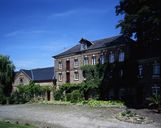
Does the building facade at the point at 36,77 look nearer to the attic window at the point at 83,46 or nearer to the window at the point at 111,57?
the attic window at the point at 83,46

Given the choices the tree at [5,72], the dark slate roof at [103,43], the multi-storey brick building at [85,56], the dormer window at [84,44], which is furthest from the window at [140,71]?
the tree at [5,72]

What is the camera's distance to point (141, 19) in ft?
106

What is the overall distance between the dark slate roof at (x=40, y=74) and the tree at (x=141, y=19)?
89.6 ft

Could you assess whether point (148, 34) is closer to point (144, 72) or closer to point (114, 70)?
point (144, 72)

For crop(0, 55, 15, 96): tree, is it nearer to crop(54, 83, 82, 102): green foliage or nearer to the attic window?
crop(54, 83, 82, 102): green foliage

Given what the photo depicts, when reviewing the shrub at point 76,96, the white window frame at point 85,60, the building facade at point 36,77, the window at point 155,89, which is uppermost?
the white window frame at point 85,60

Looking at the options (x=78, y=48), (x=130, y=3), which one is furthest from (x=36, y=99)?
(x=130, y=3)

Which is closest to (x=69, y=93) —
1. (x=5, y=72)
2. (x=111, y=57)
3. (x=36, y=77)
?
(x=111, y=57)

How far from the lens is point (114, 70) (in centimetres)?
4509

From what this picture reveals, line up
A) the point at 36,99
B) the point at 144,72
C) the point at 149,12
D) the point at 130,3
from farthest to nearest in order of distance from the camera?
the point at 36,99
the point at 144,72
the point at 130,3
the point at 149,12

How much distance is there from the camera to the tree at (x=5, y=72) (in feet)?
193

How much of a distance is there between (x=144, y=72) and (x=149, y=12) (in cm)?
1245

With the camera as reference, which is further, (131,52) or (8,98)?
(8,98)

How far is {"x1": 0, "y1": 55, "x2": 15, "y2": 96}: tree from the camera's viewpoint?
58.8 meters
